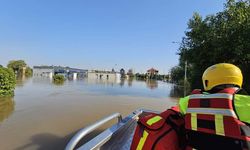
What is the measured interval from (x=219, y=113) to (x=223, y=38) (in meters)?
13.1

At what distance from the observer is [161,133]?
1.67m

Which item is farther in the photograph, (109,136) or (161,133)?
(109,136)

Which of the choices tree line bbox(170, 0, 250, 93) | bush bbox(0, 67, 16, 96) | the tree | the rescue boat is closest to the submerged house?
the tree

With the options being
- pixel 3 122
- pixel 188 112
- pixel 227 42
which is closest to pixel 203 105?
pixel 188 112

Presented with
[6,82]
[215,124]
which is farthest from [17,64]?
[215,124]

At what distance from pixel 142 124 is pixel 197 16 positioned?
16.2 meters

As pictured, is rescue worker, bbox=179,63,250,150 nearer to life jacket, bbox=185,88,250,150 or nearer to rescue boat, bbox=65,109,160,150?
life jacket, bbox=185,88,250,150

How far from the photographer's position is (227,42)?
41.7 feet

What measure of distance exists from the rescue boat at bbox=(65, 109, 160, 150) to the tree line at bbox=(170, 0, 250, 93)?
36.9 feet

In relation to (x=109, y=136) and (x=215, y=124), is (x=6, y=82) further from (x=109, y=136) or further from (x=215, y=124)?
(x=215, y=124)

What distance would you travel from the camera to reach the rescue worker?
4.68 feet

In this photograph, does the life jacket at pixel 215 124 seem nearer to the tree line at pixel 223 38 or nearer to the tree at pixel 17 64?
the tree line at pixel 223 38

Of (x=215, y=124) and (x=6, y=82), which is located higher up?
(x=6, y=82)

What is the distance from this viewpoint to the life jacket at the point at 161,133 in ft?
5.36
